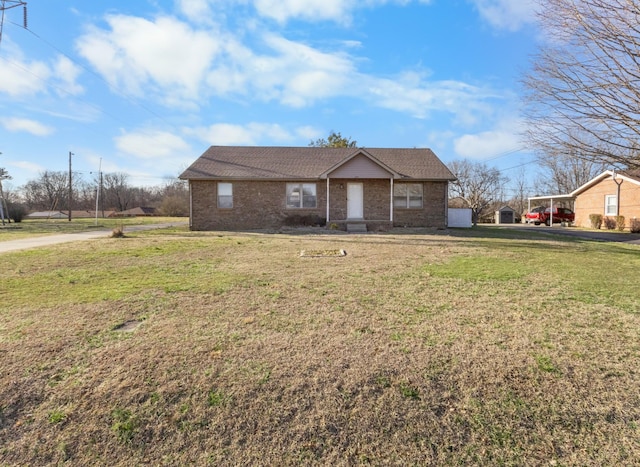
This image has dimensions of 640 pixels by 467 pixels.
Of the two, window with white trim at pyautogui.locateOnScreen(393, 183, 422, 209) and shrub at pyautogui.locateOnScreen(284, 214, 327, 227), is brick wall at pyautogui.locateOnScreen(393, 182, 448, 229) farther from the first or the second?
shrub at pyautogui.locateOnScreen(284, 214, 327, 227)

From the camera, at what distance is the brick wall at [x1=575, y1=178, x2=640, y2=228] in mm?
22250

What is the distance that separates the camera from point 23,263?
26.4 ft

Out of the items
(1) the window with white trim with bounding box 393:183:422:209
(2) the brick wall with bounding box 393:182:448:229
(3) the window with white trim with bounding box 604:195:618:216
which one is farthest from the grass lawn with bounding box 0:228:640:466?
(3) the window with white trim with bounding box 604:195:618:216

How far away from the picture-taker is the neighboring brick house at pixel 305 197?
18203 mm

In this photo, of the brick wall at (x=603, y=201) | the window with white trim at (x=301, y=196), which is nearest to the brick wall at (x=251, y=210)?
the window with white trim at (x=301, y=196)

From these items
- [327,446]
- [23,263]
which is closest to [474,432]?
[327,446]

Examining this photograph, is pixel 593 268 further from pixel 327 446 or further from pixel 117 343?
pixel 117 343

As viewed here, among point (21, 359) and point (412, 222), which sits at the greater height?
point (412, 222)

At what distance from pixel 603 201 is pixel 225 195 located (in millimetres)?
25898

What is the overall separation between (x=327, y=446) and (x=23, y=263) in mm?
8959

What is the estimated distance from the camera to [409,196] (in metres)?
18.9

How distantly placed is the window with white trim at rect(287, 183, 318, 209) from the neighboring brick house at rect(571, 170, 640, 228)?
57.9 ft

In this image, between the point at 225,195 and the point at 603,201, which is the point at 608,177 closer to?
the point at 603,201

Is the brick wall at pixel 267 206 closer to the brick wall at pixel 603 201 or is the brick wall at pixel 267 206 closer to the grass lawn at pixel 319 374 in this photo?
the grass lawn at pixel 319 374
